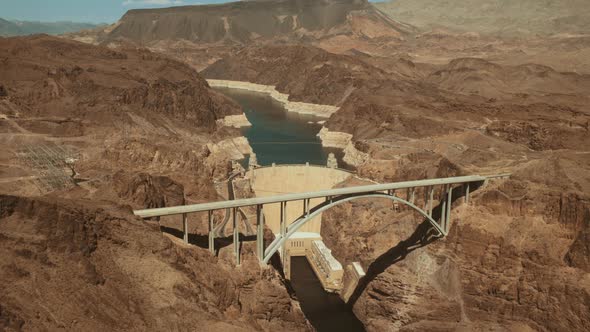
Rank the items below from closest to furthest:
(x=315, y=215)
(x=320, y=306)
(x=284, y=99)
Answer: (x=315, y=215) → (x=320, y=306) → (x=284, y=99)

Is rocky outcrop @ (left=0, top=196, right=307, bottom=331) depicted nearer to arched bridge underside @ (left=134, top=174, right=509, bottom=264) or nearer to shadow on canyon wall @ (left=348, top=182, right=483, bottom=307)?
arched bridge underside @ (left=134, top=174, right=509, bottom=264)

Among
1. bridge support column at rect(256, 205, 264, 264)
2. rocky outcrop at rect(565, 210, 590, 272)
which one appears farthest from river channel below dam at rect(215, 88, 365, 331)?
rocky outcrop at rect(565, 210, 590, 272)

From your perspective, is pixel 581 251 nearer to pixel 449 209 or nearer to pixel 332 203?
pixel 449 209

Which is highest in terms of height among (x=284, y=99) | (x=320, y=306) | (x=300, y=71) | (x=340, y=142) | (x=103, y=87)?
(x=103, y=87)

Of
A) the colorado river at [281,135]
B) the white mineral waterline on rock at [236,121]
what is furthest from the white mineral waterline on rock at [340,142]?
the white mineral waterline on rock at [236,121]

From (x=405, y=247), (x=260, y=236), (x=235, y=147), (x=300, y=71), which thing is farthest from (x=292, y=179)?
(x=300, y=71)

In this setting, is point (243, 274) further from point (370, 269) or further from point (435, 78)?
point (435, 78)
